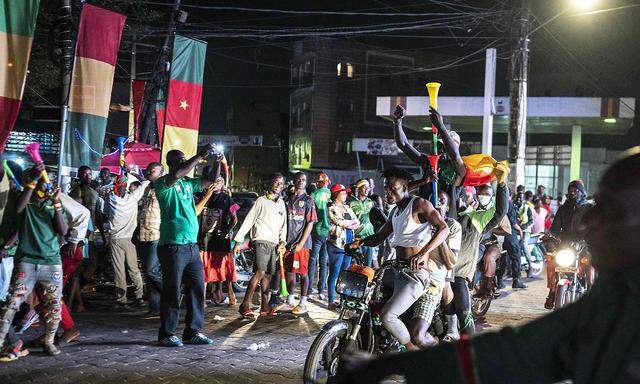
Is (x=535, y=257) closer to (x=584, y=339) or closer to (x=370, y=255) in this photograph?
(x=370, y=255)

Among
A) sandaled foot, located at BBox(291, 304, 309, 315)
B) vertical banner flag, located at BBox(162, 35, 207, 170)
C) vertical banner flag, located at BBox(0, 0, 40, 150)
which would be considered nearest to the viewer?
vertical banner flag, located at BBox(0, 0, 40, 150)

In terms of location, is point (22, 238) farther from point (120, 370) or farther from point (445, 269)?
point (445, 269)

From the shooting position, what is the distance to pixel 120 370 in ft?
21.0

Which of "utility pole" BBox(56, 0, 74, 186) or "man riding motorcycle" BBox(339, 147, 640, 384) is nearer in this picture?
"man riding motorcycle" BBox(339, 147, 640, 384)

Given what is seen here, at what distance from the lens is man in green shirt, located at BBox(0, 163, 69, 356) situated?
6426 millimetres

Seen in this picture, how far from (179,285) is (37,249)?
1565mm

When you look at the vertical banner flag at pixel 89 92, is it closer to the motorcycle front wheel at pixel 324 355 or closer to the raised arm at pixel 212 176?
the raised arm at pixel 212 176

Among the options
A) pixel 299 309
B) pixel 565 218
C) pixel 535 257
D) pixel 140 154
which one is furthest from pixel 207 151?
pixel 535 257

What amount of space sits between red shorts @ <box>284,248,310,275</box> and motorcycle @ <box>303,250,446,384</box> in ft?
13.4

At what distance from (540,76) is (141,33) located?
3170cm

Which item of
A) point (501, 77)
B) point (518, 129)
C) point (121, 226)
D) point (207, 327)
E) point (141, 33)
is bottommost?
point (207, 327)

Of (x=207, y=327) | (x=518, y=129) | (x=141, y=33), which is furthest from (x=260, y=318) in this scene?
(x=141, y=33)

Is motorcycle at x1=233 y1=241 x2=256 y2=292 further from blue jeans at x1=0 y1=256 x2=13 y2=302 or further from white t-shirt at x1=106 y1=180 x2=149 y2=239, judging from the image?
blue jeans at x1=0 y1=256 x2=13 y2=302

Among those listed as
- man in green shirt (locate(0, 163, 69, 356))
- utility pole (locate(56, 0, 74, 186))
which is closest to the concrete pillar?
utility pole (locate(56, 0, 74, 186))
